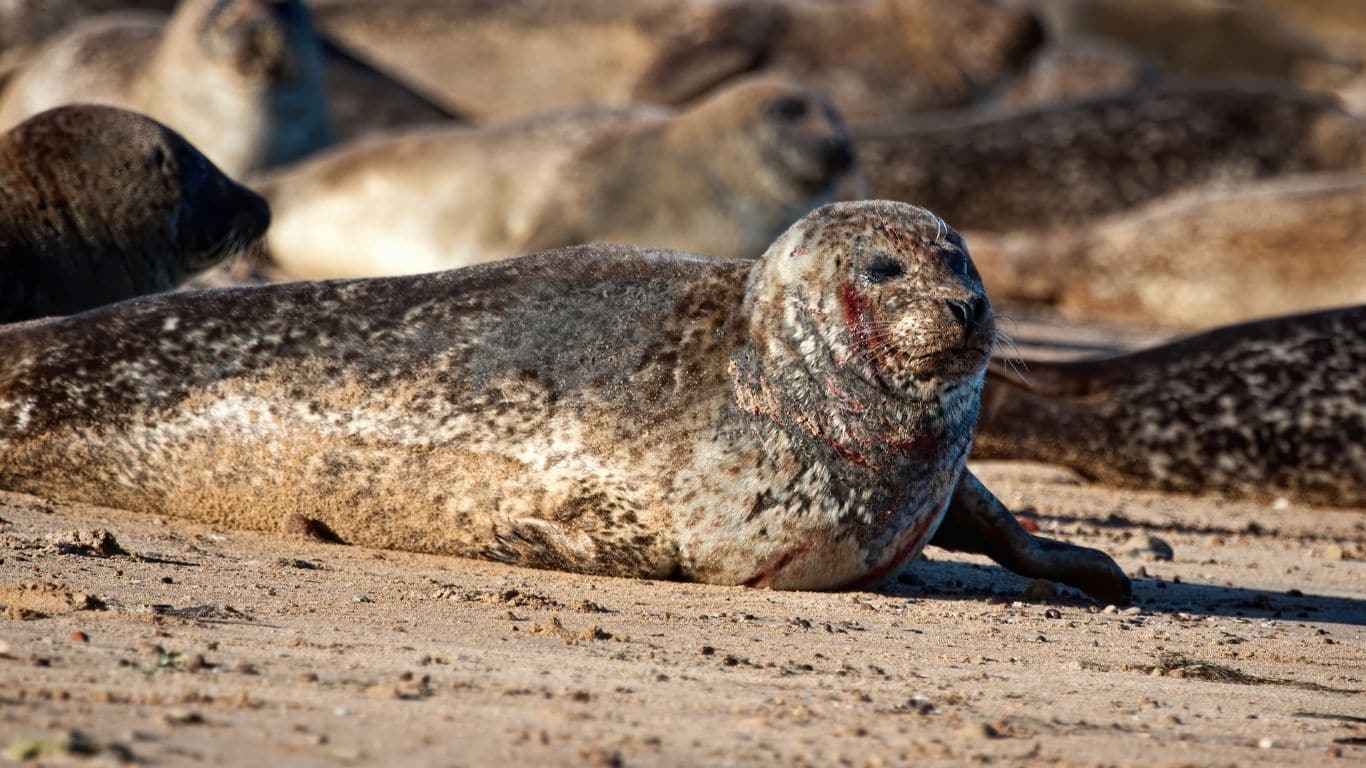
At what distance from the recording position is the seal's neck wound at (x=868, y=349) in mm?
4691

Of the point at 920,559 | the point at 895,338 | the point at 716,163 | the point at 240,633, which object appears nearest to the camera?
the point at 240,633

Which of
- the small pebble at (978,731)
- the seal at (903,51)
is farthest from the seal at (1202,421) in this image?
the seal at (903,51)

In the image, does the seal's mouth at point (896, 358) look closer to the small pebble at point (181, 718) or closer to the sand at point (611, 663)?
the sand at point (611, 663)

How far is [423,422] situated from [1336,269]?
8358 mm

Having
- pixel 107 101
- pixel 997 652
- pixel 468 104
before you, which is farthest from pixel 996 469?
pixel 468 104

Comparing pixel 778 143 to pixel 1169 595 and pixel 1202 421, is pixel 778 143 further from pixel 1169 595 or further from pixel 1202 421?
pixel 1169 595

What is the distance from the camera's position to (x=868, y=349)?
15.5 feet

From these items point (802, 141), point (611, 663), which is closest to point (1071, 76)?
point (802, 141)

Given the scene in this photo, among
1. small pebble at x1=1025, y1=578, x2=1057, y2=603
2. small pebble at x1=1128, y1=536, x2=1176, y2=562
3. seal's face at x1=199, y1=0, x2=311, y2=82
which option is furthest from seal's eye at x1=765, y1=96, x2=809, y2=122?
small pebble at x1=1025, y1=578, x2=1057, y2=603

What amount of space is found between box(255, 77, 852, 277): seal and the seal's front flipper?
4902 mm

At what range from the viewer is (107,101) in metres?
12.2

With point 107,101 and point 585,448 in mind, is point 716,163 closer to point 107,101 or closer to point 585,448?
point 107,101

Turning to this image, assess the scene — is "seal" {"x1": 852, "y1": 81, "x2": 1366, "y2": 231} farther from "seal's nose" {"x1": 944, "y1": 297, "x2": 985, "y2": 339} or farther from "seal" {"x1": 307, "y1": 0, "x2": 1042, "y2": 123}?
"seal's nose" {"x1": 944, "y1": 297, "x2": 985, "y2": 339}

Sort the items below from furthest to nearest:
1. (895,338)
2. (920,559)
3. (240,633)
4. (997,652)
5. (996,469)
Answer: (996,469), (920,559), (895,338), (997,652), (240,633)
